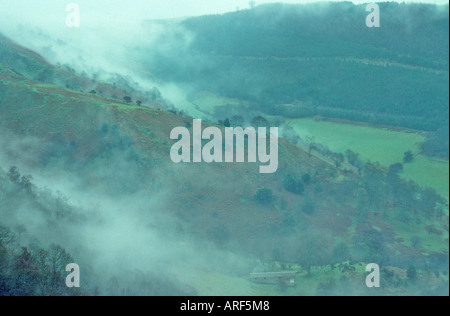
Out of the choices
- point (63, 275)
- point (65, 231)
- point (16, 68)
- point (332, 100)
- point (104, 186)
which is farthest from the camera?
point (16, 68)

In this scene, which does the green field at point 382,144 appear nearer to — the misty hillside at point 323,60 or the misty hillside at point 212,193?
the misty hillside at point 212,193

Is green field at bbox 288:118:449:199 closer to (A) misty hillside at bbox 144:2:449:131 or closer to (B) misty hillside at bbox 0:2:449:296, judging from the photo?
(B) misty hillside at bbox 0:2:449:296

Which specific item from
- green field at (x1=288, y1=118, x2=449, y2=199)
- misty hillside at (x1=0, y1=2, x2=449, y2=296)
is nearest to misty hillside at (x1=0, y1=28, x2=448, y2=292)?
misty hillside at (x1=0, y1=2, x2=449, y2=296)

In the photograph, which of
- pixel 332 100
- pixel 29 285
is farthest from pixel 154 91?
pixel 29 285

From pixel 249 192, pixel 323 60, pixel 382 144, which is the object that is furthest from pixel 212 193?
pixel 323 60

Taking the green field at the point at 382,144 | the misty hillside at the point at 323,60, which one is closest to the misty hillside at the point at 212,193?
the green field at the point at 382,144

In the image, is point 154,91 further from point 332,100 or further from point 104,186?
point 104,186
